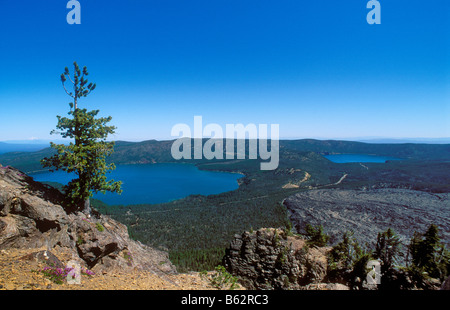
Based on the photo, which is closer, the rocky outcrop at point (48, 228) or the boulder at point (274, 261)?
the rocky outcrop at point (48, 228)

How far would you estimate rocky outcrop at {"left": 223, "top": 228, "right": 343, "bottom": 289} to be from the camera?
72.6 feet

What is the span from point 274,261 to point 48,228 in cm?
2258

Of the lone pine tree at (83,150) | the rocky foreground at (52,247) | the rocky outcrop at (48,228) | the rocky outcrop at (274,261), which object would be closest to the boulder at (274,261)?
the rocky outcrop at (274,261)

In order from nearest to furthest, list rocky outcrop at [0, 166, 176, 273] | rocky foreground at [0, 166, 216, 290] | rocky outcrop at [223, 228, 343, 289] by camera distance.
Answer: rocky foreground at [0, 166, 216, 290] < rocky outcrop at [0, 166, 176, 273] < rocky outcrop at [223, 228, 343, 289]

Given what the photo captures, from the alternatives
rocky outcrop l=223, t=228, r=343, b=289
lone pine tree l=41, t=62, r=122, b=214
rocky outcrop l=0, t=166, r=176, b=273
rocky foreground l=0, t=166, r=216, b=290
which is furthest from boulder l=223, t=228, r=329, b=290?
lone pine tree l=41, t=62, r=122, b=214

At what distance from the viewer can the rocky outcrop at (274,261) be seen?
22125 mm

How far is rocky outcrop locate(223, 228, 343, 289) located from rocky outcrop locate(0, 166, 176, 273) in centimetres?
1227

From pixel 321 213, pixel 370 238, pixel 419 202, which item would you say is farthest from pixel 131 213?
pixel 419 202

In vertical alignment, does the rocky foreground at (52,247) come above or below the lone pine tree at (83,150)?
below

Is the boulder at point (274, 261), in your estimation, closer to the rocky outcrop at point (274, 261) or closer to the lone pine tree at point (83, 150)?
the rocky outcrop at point (274, 261)

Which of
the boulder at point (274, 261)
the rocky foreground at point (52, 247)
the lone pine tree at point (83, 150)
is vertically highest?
the lone pine tree at point (83, 150)

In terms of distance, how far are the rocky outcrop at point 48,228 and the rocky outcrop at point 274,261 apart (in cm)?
1227

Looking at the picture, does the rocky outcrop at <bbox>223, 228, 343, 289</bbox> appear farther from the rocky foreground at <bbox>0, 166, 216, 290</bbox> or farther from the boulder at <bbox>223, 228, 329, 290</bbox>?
the rocky foreground at <bbox>0, 166, 216, 290</bbox>

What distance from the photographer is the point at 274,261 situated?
24688mm
